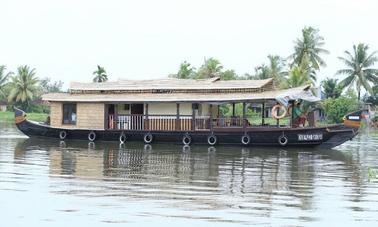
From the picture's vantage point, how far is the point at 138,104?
2353 cm

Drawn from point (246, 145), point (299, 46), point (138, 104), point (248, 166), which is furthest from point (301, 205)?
point (299, 46)

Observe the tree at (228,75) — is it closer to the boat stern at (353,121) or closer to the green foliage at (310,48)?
the green foliage at (310,48)

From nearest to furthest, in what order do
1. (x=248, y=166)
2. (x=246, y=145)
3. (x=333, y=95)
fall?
(x=248, y=166)
(x=246, y=145)
(x=333, y=95)

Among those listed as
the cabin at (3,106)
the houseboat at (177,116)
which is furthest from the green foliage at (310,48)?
the cabin at (3,106)

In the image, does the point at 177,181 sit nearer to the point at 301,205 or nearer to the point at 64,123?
the point at 301,205

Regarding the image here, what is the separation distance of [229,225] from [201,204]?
53.9 inches

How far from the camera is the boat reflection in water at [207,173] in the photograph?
886 cm

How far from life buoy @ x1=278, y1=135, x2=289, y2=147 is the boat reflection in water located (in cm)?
73

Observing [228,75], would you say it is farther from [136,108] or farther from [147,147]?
[147,147]

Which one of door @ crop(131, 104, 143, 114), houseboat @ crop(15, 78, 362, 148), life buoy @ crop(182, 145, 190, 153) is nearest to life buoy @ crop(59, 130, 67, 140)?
houseboat @ crop(15, 78, 362, 148)

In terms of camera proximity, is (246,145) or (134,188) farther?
(246,145)

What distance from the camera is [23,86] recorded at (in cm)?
6088

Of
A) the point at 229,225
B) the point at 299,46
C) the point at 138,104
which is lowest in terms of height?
the point at 229,225

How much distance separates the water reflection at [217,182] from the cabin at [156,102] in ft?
11.0
